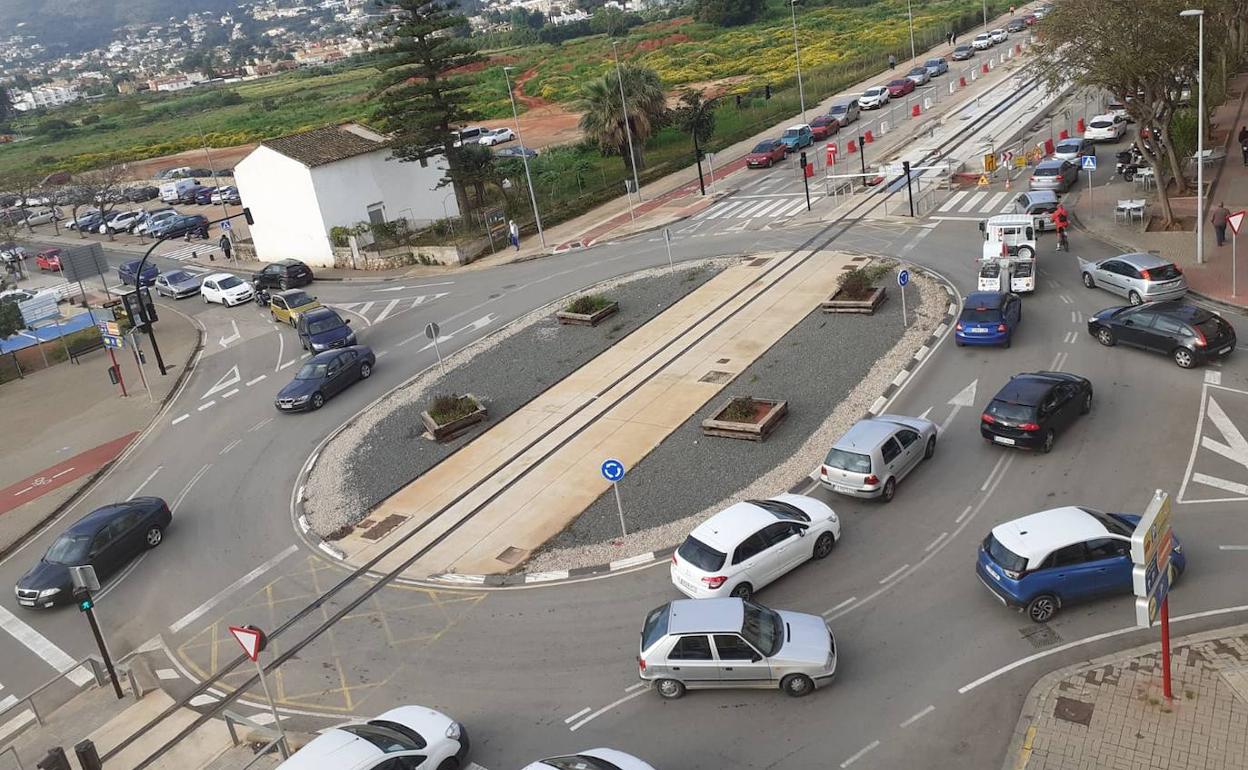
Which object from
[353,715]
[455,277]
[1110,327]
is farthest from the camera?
[455,277]

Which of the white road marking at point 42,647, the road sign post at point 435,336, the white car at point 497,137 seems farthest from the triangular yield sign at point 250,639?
the white car at point 497,137

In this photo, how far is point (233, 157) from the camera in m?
99.4

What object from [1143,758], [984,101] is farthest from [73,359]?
[984,101]

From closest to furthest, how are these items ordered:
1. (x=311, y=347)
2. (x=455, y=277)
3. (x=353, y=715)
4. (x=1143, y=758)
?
(x=1143, y=758)
(x=353, y=715)
(x=311, y=347)
(x=455, y=277)

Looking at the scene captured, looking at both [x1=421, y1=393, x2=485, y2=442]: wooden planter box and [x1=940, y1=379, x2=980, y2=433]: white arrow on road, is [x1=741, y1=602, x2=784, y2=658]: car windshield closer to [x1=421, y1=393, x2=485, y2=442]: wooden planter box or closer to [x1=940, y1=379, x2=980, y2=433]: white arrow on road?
[x1=940, y1=379, x2=980, y2=433]: white arrow on road

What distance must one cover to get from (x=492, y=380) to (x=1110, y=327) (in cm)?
1778

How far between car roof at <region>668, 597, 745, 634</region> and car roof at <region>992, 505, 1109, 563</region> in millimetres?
4747

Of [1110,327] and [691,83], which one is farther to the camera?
[691,83]

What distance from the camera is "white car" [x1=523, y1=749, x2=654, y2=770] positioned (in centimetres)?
1276

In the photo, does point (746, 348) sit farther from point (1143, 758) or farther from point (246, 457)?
point (1143, 758)

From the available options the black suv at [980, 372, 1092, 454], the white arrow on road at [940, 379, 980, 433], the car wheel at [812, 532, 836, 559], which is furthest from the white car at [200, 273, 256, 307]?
the black suv at [980, 372, 1092, 454]

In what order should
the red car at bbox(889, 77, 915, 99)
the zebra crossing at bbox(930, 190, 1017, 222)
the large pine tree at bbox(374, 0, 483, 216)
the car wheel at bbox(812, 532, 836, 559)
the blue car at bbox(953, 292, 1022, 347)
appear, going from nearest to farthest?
the car wheel at bbox(812, 532, 836, 559), the blue car at bbox(953, 292, 1022, 347), the zebra crossing at bbox(930, 190, 1017, 222), the large pine tree at bbox(374, 0, 483, 216), the red car at bbox(889, 77, 915, 99)

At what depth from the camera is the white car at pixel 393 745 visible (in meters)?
13.1

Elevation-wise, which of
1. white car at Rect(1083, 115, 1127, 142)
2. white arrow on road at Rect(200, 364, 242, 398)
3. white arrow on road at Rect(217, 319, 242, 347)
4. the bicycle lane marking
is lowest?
the bicycle lane marking
